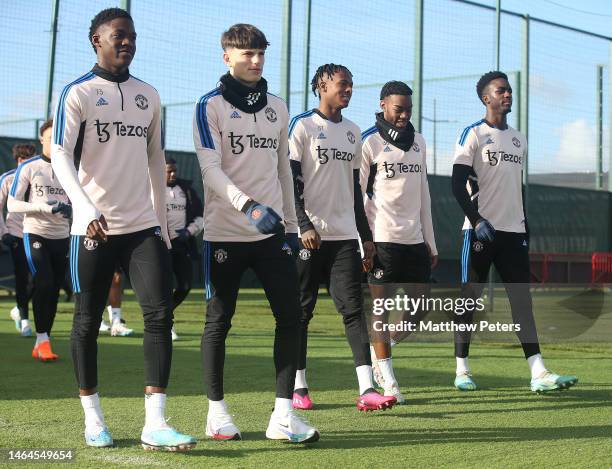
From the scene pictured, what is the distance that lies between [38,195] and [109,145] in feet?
15.0

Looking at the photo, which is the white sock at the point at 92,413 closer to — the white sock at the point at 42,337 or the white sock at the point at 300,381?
the white sock at the point at 300,381

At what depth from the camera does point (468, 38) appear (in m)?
17.2

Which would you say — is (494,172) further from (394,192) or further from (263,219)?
(263,219)

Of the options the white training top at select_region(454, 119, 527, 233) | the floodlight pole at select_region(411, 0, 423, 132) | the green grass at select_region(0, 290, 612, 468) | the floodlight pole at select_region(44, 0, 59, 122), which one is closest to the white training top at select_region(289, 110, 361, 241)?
the green grass at select_region(0, 290, 612, 468)

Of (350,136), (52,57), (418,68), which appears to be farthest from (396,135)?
(418,68)

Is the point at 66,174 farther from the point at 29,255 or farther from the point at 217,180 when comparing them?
the point at 29,255

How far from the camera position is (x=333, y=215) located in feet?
20.7

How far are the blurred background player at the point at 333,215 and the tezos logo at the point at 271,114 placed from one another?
38.7 inches

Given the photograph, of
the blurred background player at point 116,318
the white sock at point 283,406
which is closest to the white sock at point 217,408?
the white sock at point 283,406

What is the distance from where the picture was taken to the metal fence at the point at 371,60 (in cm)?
1305

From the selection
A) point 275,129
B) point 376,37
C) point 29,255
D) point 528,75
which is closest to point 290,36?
point 376,37

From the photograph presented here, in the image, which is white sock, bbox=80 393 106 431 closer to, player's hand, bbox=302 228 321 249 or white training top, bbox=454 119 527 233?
player's hand, bbox=302 228 321 249

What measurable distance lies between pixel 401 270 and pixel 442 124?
987 centimetres

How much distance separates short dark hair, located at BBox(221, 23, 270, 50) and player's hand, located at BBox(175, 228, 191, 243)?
5685 millimetres
